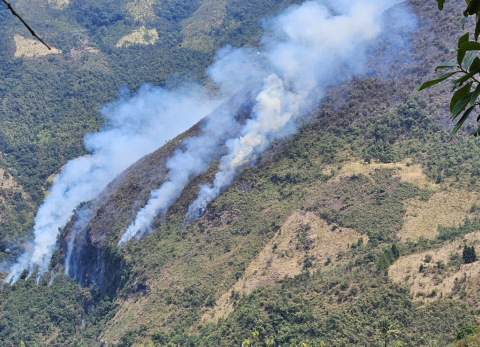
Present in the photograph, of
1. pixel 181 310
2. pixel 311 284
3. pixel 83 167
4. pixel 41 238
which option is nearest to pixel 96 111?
pixel 83 167

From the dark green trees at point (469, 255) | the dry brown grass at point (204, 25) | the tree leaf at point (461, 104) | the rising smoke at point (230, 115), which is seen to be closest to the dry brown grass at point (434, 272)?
the dark green trees at point (469, 255)

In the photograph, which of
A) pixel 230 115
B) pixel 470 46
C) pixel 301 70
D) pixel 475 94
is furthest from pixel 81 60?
pixel 475 94

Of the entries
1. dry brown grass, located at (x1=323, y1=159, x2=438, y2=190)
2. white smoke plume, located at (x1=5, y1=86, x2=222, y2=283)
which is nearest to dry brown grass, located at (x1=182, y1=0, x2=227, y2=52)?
white smoke plume, located at (x1=5, y1=86, x2=222, y2=283)

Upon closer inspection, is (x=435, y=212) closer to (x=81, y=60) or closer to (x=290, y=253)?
(x=290, y=253)

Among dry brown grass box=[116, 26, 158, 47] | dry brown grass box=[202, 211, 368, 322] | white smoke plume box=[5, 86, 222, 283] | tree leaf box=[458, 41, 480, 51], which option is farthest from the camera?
dry brown grass box=[116, 26, 158, 47]

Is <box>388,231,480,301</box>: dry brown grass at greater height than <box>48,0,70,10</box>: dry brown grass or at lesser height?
lesser

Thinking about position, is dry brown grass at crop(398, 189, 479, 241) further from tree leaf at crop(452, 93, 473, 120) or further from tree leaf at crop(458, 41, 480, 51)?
tree leaf at crop(458, 41, 480, 51)
